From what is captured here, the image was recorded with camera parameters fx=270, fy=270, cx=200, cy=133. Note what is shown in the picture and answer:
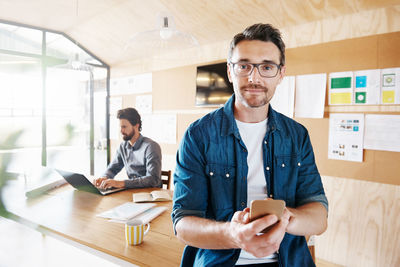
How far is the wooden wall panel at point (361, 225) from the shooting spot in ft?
7.59

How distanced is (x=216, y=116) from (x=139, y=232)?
2.09 feet

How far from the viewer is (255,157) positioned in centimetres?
118

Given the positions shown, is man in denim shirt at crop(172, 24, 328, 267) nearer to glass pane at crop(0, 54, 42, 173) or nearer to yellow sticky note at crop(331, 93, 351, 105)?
glass pane at crop(0, 54, 42, 173)

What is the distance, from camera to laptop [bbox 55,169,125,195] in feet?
6.17

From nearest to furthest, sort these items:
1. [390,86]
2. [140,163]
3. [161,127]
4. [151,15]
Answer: [390,86]
[140,163]
[151,15]
[161,127]

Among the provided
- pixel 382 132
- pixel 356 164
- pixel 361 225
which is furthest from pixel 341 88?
pixel 361 225

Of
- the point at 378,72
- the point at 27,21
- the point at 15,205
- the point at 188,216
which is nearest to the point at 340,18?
the point at 378,72

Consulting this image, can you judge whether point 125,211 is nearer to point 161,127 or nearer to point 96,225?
point 96,225

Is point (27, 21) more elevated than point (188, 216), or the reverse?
point (27, 21)

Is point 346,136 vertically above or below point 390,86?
below

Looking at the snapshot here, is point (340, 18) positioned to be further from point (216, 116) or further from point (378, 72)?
point (216, 116)

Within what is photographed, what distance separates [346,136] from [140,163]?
1991mm

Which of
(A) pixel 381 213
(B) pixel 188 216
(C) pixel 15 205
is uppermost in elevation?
(B) pixel 188 216

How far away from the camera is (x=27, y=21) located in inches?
149
